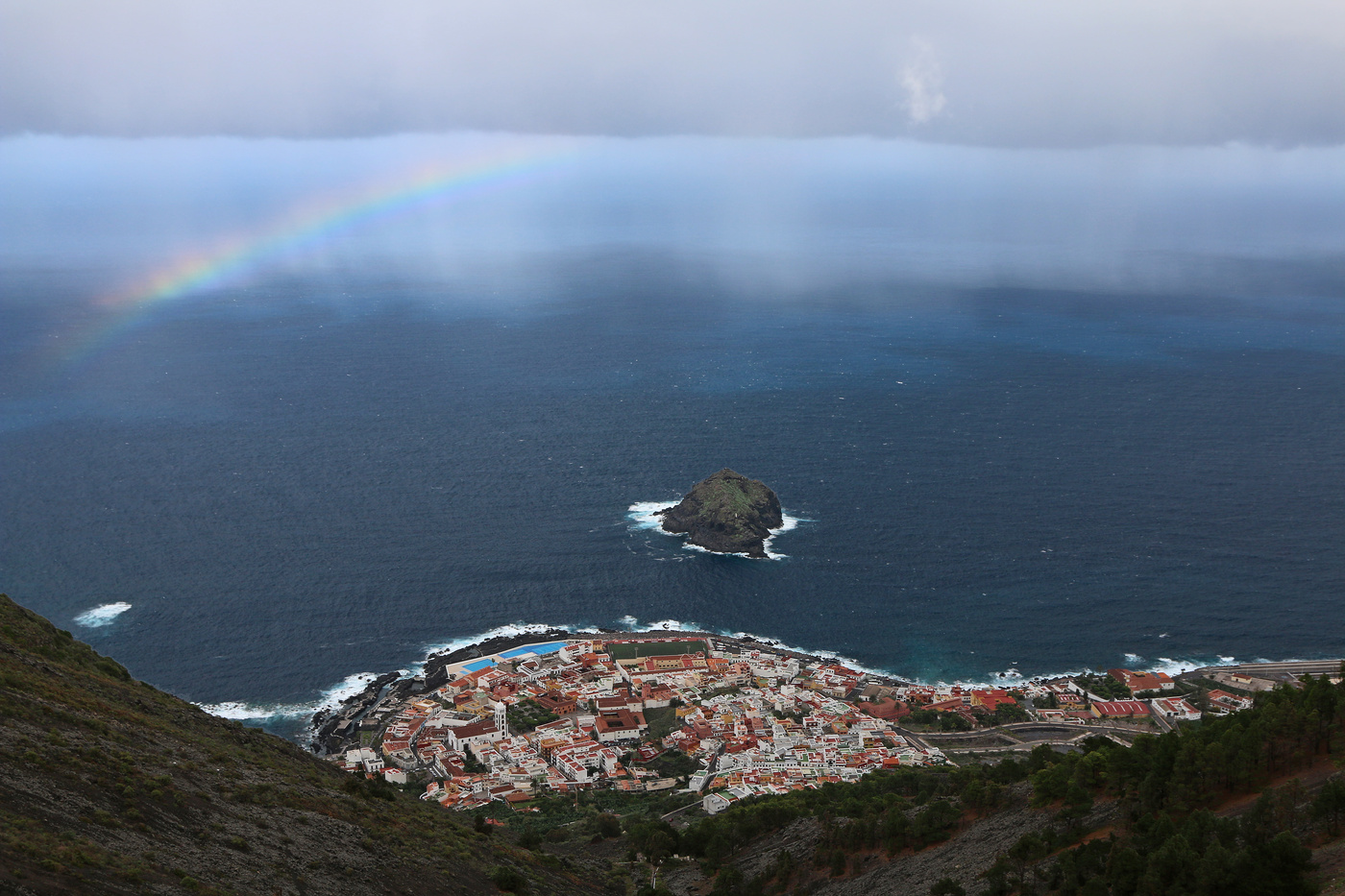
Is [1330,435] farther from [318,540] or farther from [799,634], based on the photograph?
[318,540]

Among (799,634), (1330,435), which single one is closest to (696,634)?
(799,634)

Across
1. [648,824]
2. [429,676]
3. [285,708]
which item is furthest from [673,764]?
[285,708]

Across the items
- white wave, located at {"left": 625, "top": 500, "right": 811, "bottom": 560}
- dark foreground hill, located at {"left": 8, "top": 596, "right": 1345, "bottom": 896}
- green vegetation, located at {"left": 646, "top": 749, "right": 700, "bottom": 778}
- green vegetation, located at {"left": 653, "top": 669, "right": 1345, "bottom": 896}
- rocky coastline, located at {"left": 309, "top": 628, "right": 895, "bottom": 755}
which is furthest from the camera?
white wave, located at {"left": 625, "top": 500, "right": 811, "bottom": 560}

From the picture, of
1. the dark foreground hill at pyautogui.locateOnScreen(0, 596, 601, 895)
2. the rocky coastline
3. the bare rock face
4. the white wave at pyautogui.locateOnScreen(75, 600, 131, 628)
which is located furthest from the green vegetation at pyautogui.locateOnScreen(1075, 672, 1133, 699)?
the white wave at pyautogui.locateOnScreen(75, 600, 131, 628)

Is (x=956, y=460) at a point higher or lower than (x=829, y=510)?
higher

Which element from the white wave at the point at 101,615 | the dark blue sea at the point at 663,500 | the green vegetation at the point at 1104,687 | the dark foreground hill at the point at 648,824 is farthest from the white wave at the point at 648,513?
the dark foreground hill at the point at 648,824

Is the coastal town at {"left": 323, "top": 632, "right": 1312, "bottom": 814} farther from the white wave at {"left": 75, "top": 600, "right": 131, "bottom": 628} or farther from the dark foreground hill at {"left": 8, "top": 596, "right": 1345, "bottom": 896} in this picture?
the white wave at {"left": 75, "top": 600, "right": 131, "bottom": 628}
